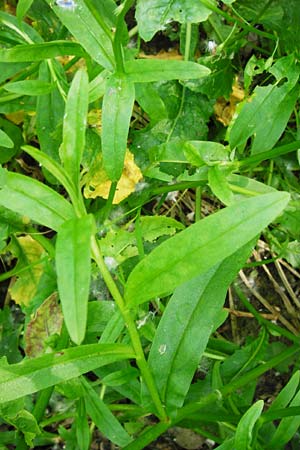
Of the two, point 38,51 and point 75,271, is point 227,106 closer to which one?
point 38,51

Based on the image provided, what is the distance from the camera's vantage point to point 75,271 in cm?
78

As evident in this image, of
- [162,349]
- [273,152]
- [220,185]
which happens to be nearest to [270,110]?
[273,152]

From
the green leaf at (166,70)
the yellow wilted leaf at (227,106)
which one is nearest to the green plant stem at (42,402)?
the green leaf at (166,70)

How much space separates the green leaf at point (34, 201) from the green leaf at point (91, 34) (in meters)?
0.23

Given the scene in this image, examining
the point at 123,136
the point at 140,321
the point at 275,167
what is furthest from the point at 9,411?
the point at 275,167

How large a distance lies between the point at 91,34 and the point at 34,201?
28 centimetres

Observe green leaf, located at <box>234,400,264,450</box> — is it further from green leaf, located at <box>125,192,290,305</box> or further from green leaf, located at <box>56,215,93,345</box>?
green leaf, located at <box>56,215,93,345</box>

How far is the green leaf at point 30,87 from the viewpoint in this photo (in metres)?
1.15

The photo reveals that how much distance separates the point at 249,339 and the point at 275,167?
15.3 inches

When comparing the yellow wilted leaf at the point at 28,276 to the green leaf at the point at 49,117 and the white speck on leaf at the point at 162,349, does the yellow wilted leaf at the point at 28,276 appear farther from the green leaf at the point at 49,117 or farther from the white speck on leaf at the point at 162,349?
the white speck on leaf at the point at 162,349

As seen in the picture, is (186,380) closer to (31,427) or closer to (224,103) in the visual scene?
(31,427)

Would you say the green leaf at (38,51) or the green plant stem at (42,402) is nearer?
the green leaf at (38,51)

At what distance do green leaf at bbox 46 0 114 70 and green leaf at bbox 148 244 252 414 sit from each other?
1.13 ft

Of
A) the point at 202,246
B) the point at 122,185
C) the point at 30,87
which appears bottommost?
the point at 122,185
